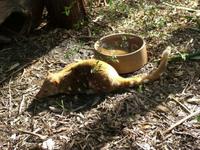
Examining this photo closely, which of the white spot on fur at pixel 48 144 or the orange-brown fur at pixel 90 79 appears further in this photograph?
the orange-brown fur at pixel 90 79

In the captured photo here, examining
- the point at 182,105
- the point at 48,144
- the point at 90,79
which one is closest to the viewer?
the point at 48,144

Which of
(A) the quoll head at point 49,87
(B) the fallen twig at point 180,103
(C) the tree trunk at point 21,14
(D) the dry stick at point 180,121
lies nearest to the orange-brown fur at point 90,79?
(A) the quoll head at point 49,87

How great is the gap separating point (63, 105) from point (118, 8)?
1426 mm

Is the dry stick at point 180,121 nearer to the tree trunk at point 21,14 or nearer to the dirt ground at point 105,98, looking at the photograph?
the dirt ground at point 105,98

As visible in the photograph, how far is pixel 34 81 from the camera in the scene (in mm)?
3689

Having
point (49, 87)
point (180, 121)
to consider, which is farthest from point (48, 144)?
point (180, 121)

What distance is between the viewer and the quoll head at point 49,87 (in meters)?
3.37

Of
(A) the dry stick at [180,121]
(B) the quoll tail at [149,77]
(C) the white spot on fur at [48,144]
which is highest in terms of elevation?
(B) the quoll tail at [149,77]

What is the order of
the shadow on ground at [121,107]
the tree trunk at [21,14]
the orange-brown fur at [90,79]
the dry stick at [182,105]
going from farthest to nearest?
the tree trunk at [21,14]
the orange-brown fur at [90,79]
the dry stick at [182,105]
the shadow on ground at [121,107]

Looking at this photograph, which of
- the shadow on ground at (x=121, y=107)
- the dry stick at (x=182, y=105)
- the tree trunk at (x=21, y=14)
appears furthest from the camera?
the tree trunk at (x=21, y=14)

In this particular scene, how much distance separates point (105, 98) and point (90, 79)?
17 centimetres

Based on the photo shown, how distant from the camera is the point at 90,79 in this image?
10.9 ft

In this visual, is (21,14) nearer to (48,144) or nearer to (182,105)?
(48,144)

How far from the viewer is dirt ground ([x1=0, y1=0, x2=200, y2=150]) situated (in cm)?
303
